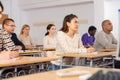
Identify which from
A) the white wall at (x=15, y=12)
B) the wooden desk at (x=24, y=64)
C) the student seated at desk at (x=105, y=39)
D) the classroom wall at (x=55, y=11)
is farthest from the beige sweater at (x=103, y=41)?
the white wall at (x=15, y=12)

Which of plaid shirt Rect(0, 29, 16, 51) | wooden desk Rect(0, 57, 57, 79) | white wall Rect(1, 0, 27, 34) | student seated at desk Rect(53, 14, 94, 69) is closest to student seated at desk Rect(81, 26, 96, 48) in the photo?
student seated at desk Rect(53, 14, 94, 69)

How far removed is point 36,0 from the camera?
9.67m

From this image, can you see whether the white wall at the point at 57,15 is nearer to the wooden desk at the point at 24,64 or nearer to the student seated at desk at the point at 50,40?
the student seated at desk at the point at 50,40

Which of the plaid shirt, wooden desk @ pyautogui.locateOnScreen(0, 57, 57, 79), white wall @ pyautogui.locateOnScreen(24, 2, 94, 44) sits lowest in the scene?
wooden desk @ pyautogui.locateOnScreen(0, 57, 57, 79)

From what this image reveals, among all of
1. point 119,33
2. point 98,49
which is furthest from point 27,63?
point 98,49

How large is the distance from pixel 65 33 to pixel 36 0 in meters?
5.69

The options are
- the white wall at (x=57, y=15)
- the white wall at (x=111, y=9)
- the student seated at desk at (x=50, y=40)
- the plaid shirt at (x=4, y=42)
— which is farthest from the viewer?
the white wall at (x=57, y=15)

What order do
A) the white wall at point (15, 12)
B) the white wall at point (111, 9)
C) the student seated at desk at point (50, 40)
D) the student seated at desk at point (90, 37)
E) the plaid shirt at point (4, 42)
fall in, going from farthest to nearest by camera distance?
1. the white wall at point (15, 12)
2. the white wall at point (111, 9)
3. the student seated at desk at point (90, 37)
4. the student seated at desk at point (50, 40)
5. the plaid shirt at point (4, 42)

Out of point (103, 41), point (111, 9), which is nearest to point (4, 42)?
point (103, 41)

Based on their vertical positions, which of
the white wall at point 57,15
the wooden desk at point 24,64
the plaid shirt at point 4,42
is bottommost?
the wooden desk at point 24,64

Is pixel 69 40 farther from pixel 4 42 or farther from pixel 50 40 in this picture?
pixel 50 40

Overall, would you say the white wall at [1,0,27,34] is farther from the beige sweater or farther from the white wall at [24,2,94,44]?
the beige sweater

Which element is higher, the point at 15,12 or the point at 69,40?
the point at 15,12

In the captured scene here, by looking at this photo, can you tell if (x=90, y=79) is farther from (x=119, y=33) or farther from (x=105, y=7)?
(x=105, y=7)
